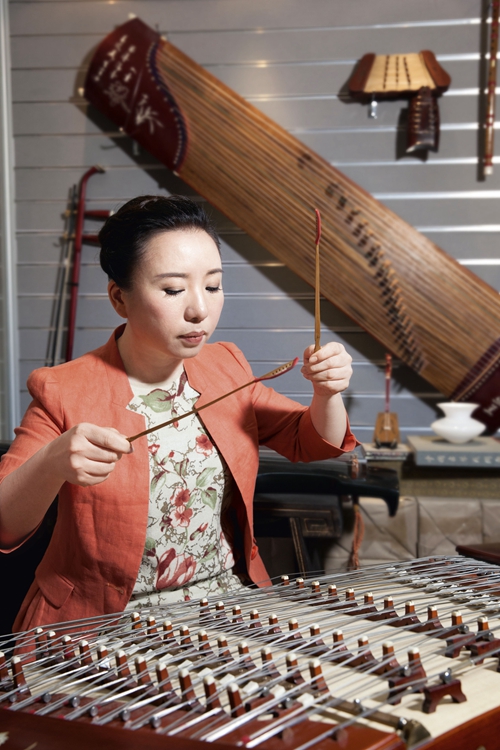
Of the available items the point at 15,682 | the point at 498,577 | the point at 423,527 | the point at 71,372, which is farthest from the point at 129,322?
the point at 423,527

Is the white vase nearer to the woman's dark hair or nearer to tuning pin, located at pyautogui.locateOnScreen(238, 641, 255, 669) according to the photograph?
the woman's dark hair

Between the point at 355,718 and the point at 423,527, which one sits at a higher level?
the point at 355,718

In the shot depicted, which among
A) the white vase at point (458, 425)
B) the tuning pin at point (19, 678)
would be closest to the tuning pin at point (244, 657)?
the tuning pin at point (19, 678)

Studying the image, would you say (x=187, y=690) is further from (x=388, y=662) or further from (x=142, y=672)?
(x=388, y=662)

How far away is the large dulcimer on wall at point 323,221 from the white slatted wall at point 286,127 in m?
0.24

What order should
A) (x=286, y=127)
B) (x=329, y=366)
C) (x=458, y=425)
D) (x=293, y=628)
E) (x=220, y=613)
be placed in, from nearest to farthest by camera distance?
(x=293, y=628)
(x=220, y=613)
(x=329, y=366)
(x=458, y=425)
(x=286, y=127)

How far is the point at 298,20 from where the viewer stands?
10.1 ft

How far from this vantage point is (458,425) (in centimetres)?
267

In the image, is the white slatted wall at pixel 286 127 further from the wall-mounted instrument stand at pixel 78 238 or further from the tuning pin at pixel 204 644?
the tuning pin at pixel 204 644

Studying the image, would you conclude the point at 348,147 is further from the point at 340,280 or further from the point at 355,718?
the point at 355,718

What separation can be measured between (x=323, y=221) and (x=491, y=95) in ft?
3.08

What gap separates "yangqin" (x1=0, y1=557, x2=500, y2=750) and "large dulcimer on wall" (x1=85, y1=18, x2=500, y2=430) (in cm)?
184

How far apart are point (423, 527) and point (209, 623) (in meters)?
1.54

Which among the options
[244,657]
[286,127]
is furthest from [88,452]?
[286,127]
